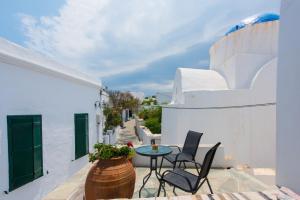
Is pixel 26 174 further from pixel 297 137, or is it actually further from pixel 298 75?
pixel 298 75

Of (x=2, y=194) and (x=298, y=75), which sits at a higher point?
(x=298, y=75)

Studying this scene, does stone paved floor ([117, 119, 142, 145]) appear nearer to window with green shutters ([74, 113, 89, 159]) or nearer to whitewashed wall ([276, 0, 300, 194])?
window with green shutters ([74, 113, 89, 159])

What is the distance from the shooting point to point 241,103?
7.44m

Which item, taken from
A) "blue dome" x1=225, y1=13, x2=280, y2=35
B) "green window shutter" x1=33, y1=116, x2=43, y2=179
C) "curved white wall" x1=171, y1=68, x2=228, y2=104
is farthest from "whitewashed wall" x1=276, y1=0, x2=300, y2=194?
"blue dome" x1=225, y1=13, x2=280, y2=35

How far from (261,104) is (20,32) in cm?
870

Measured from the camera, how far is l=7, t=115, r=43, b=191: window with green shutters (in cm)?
361

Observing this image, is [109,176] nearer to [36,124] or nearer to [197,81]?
[36,124]

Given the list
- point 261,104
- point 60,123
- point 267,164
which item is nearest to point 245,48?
point 261,104

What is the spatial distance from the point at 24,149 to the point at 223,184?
437 cm

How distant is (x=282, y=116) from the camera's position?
2.62m

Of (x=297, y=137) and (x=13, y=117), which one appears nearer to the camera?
(x=297, y=137)

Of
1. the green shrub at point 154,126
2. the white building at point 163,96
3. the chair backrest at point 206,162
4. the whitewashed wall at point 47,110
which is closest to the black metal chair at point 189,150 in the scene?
the chair backrest at point 206,162

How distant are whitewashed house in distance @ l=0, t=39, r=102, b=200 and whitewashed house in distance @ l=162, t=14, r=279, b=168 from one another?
4.61m

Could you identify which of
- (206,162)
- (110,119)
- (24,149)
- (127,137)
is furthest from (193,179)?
(127,137)
